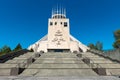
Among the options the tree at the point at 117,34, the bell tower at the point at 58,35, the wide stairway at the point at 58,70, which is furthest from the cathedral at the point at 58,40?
the wide stairway at the point at 58,70

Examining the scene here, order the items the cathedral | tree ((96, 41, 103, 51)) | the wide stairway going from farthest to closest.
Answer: tree ((96, 41, 103, 51))
the cathedral
the wide stairway

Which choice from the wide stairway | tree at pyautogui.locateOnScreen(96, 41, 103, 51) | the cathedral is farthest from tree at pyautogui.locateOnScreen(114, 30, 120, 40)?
the wide stairway

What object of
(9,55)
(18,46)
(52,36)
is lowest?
(9,55)

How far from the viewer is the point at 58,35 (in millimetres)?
41031

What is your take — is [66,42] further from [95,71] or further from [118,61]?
[95,71]

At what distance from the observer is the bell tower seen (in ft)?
132

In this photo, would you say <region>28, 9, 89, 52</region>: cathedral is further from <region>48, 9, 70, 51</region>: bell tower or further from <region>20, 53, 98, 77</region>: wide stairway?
<region>20, 53, 98, 77</region>: wide stairway

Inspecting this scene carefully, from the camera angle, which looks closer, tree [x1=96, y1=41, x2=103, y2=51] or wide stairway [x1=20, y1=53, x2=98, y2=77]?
wide stairway [x1=20, y1=53, x2=98, y2=77]

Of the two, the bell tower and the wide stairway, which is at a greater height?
the bell tower

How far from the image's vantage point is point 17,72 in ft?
34.1

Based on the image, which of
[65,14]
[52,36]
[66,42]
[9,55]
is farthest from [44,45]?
[9,55]

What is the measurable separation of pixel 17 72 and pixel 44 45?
101 ft

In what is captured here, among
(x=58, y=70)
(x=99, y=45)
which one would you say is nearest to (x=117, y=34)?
(x=99, y=45)

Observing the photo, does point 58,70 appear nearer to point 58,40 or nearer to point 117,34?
point 58,40
